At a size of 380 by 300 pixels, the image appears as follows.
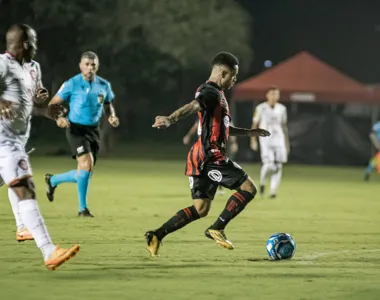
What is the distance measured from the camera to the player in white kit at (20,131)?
32.3ft

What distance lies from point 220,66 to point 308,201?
10.5 metres

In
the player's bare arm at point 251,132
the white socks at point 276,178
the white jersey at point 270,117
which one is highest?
the player's bare arm at point 251,132

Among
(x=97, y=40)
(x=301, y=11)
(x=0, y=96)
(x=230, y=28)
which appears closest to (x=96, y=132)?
(x=0, y=96)

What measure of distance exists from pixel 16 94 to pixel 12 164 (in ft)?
2.32

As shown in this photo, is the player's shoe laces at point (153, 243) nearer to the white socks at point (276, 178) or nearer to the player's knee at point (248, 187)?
the player's knee at point (248, 187)

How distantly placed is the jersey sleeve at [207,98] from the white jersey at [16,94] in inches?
70.4

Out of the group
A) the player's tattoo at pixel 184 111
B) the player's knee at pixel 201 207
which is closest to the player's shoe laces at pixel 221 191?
the player's knee at pixel 201 207

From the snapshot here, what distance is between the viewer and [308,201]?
21.7 m

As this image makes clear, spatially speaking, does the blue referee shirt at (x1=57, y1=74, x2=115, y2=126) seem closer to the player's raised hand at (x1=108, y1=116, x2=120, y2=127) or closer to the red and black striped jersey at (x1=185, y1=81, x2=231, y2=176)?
the player's raised hand at (x1=108, y1=116, x2=120, y2=127)

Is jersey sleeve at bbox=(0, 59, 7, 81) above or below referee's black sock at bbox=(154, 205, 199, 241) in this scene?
above

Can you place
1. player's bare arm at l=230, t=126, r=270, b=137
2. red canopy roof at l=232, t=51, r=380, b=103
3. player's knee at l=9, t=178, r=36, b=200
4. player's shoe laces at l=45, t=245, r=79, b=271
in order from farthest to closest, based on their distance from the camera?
Answer: red canopy roof at l=232, t=51, r=380, b=103 < player's bare arm at l=230, t=126, r=270, b=137 < player's knee at l=9, t=178, r=36, b=200 < player's shoe laces at l=45, t=245, r=79, b=271

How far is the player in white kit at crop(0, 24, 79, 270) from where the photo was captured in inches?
387

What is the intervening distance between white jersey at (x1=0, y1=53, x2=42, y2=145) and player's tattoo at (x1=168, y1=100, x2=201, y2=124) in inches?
53.3

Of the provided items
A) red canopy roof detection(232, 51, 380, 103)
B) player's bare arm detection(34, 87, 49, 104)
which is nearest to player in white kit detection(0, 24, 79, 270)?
player's bare arm detection(34, 87, 49, 104)
